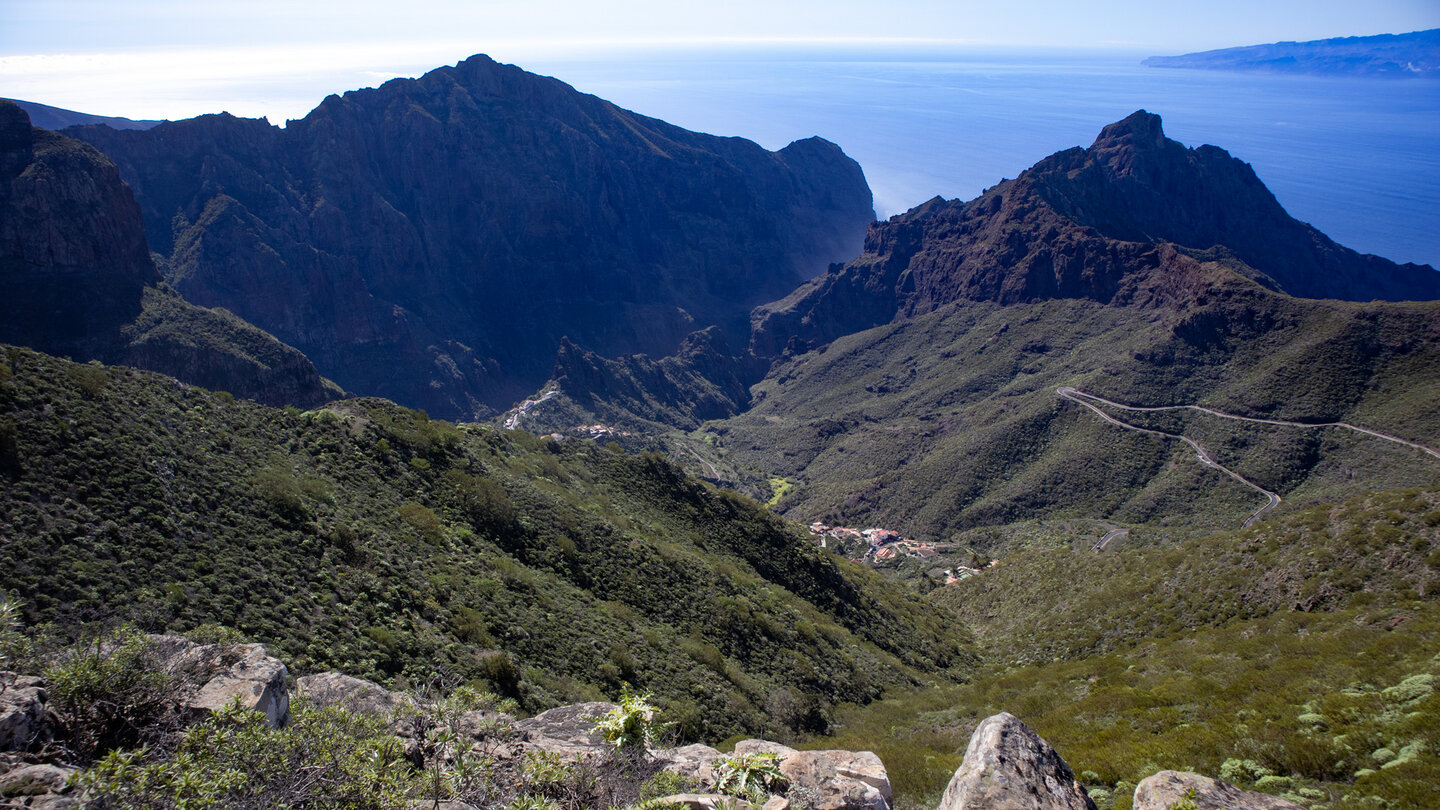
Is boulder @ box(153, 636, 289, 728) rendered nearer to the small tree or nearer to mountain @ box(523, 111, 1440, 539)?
the small tree

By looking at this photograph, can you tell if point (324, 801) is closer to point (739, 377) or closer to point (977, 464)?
point (977, 464)

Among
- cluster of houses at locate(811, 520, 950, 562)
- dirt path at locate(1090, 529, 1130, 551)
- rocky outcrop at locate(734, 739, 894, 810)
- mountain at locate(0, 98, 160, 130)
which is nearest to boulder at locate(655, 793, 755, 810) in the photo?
rocky outcrop at locate(734, 739, 894, 810)

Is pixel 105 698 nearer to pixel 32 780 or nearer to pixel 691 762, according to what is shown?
pixel 32 780

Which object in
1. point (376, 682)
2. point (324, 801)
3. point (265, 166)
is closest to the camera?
point (324, 801)

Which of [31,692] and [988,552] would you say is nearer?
[31,692]

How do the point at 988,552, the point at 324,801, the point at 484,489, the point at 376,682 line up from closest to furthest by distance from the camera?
the point at 324,801 → the point at 376,682 → the point at 484,489 → the point at 988,552

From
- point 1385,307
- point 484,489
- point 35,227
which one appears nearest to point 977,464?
point 1385,307

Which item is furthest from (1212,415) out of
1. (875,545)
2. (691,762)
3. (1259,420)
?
(691,762)
